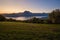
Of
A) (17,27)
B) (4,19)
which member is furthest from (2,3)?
(17,27)

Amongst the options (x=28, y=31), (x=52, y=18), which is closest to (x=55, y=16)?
(x=52, y=18)

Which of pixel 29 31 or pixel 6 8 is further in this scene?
pixel 6 8

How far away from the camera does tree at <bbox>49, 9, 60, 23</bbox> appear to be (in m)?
2.54

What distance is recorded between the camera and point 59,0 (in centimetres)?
268

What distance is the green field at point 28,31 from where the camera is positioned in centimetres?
221

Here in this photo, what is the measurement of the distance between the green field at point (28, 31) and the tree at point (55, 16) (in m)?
0.11

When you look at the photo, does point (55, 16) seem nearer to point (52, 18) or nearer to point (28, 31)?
point (52, 18)

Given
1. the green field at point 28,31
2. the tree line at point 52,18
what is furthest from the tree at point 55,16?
the green field at point 28,31

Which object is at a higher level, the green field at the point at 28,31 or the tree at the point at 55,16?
the tree at the point at 55,16

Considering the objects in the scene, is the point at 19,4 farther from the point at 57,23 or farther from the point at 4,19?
the point at 57,23

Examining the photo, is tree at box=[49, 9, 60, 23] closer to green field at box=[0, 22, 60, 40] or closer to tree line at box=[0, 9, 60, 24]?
tree line at box=[0, 9, 60, 24]

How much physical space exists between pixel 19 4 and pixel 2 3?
351mm

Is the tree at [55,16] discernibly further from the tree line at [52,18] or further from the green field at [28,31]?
the green field at [28,31]

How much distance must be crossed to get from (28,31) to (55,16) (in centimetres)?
63
